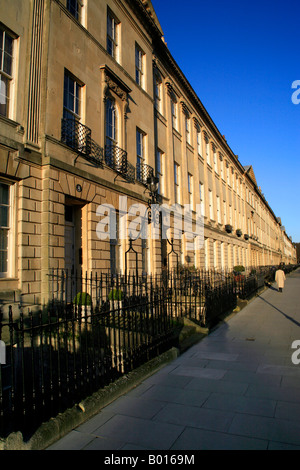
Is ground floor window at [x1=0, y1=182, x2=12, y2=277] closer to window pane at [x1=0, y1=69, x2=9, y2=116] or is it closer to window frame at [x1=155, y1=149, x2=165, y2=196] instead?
window pane at [x1=0, y1=69, x2=9, y2=116]

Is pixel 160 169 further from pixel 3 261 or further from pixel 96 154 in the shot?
pixel 3 261

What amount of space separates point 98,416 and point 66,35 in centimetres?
1093

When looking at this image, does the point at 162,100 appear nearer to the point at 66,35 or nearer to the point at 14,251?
the point at 66,35

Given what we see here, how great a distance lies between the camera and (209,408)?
4.35 m

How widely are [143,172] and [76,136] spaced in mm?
5261

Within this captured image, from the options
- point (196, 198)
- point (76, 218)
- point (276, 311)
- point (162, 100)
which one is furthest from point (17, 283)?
point (196, 198)

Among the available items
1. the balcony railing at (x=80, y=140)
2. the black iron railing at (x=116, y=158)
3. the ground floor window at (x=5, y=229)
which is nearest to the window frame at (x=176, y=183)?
the black iron railing at (x=116, y=158)

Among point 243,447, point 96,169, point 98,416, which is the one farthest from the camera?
point 96,169

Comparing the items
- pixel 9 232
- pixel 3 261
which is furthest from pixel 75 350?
pixel 9 232

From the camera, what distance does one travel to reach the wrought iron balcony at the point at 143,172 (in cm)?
1488

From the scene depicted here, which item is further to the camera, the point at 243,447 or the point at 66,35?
the point at 66,35

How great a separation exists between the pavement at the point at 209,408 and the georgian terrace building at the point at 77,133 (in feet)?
14.9

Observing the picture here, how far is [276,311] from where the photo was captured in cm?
1340

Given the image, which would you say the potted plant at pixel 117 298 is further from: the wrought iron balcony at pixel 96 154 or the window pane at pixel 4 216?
the wrought iron balcony at pixel 96 154
